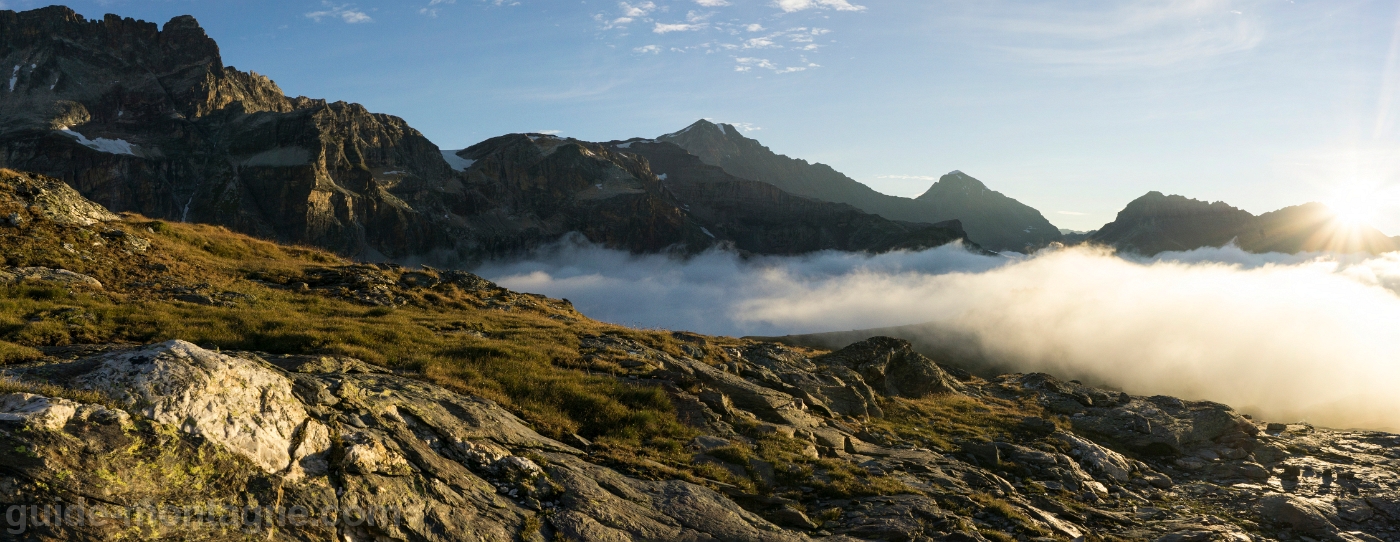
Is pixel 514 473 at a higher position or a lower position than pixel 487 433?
lower

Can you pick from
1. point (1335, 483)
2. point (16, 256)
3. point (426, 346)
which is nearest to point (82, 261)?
point (16, 256)

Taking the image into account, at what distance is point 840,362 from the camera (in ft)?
136

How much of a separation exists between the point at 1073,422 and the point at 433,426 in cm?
4011

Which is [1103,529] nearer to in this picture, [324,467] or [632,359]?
[632,359]

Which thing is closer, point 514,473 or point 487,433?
A: point 514,473

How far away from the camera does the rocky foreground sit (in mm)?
7715

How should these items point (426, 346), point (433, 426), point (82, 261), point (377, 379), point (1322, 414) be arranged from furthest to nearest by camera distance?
point (1322, 414) < point (82, 261) < point (426, 346) < point (377, 379) < point (433, 426)

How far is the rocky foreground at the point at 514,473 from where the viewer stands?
7.71 meters

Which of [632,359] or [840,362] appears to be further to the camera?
[840,362]

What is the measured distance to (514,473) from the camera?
39.4 feet

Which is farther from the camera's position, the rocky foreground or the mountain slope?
the mountain slope

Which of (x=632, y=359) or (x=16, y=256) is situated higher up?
(x=16, y=256)

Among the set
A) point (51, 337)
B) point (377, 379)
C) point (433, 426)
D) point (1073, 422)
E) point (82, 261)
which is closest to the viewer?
point (433, 426)

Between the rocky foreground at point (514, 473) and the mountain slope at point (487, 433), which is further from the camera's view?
the mountain slope at point (487, 433)
